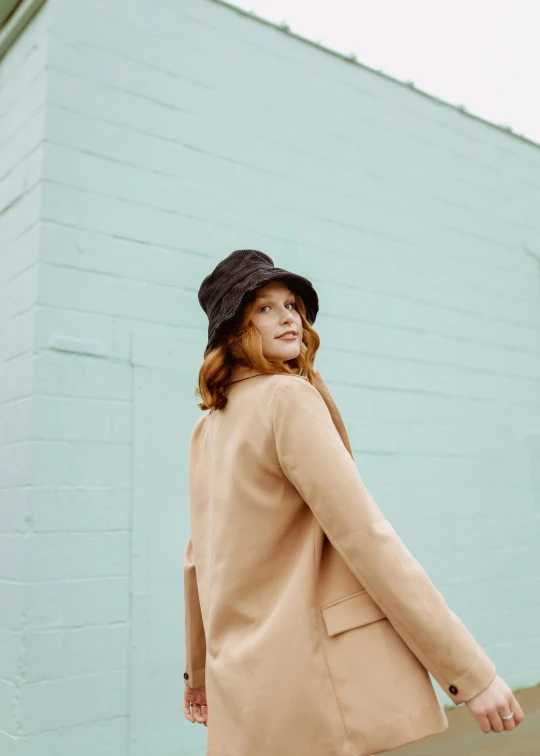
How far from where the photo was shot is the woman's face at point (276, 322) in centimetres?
159

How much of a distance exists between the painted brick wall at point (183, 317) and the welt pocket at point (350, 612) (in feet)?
5.11

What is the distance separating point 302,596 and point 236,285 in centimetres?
71

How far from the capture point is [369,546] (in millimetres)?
1272

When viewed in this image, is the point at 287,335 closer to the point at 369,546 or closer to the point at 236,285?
the point at 236,285

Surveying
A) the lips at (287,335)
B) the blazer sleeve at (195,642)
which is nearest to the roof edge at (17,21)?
the lips at (287,335)

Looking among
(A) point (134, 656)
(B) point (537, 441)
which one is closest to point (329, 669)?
(A) point (134, 656)

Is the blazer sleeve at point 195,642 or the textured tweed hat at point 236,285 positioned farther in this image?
the blazer sleeve at point 195,642

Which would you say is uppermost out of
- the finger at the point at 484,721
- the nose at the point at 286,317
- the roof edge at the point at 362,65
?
the roof edge at the point at 362,65

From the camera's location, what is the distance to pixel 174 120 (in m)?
3.31

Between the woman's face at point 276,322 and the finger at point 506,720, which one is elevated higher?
the woman's face at point 276,322

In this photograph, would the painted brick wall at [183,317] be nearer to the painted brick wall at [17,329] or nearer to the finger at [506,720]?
the painted brick wall at [17,329]

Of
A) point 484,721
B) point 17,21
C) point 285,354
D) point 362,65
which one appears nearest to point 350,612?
point 484,721

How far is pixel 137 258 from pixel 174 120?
0.77 meters

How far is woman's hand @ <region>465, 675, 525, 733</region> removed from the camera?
119 cm
